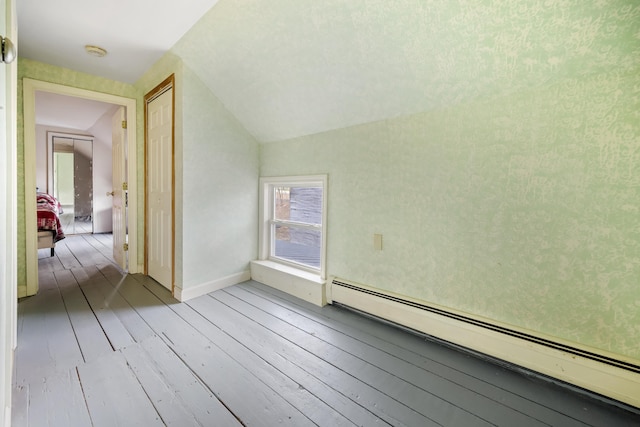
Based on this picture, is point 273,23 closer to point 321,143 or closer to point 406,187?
point 321,143

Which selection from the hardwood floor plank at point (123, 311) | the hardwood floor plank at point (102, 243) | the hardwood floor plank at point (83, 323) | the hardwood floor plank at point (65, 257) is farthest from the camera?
the hardwood floor plank at point (102, 243)

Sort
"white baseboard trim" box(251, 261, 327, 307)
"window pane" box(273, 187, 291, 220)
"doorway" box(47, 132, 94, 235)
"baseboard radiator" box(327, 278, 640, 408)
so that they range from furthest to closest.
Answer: "doorway" box(47, 132, 94, 235), "window pane" box(273, 187, 291, 220), "white baseboard trim" box(251, 261, 327, 307), "baseboard radiator" box(327, 278, 640, 408)

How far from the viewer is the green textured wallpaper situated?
1329mm

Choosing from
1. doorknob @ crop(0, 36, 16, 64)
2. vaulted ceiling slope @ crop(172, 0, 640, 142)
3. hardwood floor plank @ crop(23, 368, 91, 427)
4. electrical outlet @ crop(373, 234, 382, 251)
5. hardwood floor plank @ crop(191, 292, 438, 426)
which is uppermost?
vaulted ceiling slope @ crop(172, 0, 640, 142)

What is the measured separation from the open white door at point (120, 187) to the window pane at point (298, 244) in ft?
6.32

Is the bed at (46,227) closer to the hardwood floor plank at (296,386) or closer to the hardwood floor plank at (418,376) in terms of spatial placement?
the hardwood floor plank at (296,386)

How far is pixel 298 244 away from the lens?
2979 mm

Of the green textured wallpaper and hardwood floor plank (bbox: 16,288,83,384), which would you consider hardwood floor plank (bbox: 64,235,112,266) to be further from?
the green textured wallpaper

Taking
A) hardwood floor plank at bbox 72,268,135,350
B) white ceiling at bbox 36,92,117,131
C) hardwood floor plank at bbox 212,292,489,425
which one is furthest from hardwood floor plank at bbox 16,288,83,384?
white ceiling at bbox 36,92,117,131

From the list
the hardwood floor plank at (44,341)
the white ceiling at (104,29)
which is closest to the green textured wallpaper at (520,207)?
the white ceiling at (104,29)

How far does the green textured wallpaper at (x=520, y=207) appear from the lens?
1.33 m

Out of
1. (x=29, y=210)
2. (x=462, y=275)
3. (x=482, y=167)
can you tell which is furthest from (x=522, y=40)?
(x=29, y=210)

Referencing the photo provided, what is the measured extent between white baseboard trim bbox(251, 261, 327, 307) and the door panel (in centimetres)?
89

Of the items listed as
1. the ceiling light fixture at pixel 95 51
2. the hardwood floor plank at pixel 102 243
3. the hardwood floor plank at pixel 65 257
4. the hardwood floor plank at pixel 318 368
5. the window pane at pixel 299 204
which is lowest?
the hardwood floor plank at pixel 318 368
